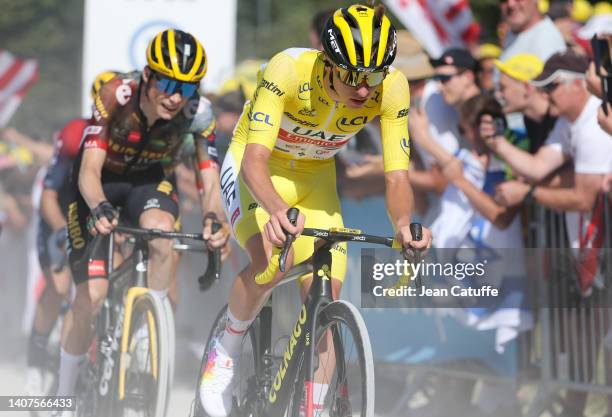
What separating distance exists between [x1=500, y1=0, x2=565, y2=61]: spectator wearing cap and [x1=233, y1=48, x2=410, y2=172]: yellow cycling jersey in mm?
2976

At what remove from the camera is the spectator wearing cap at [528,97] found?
21.9 feet

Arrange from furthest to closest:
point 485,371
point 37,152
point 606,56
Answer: point 37,152, point 485,371, point 606,56

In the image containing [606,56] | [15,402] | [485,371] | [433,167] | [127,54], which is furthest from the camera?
[127,54]

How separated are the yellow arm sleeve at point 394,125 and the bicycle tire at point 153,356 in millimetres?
1423

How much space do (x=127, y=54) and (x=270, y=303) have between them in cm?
565

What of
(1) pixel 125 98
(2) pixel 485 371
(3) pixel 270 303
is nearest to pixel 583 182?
(2) pixel 485 371

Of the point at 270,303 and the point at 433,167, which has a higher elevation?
the point at 433,167

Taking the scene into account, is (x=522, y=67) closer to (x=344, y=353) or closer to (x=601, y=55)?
(x=601, y=55)

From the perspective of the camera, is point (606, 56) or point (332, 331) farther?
point (606, 56)

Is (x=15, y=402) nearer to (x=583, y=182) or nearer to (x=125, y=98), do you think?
(x=125, y=98)

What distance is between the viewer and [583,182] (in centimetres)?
Result: 602

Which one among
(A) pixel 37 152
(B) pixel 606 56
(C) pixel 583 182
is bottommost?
(C) pixel 583 182

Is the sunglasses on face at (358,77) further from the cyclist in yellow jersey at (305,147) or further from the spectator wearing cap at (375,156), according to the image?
the spectator wearing cap at (375,156)

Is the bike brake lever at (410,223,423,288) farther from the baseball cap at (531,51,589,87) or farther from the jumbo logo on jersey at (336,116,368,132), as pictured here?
the baseball cap at (531,51,589,87)
